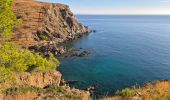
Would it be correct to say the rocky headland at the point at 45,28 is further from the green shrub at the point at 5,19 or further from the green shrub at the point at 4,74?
the green shrub at the point at 4,74

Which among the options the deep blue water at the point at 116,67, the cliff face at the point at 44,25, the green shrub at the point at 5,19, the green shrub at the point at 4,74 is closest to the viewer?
the green shrub at the point at 4,74

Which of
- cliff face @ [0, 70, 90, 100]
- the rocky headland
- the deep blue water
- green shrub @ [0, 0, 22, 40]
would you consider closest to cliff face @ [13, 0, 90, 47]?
the rocky headland

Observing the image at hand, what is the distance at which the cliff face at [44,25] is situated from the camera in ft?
375

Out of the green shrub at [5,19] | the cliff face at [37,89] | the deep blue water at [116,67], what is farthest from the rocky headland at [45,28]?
the green shrub at [5,19]

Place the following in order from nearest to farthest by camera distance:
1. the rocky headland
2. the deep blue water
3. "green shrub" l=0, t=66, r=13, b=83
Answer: "green shrub" l=0, t=66, r=13, b=83, the deep blue water, the rocky headland

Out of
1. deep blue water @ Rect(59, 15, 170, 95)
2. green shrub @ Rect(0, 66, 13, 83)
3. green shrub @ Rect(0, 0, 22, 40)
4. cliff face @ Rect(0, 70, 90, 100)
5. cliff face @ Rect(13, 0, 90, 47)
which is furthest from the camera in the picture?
cliff face @ Rect(13, 0, 90, 47)

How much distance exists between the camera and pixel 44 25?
424 ft

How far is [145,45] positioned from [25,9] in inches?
2908

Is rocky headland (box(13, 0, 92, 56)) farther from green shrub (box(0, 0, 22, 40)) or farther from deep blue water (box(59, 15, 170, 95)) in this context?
green shrub (box(0, 0, 22, 40))

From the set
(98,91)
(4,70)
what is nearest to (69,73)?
(98,91)

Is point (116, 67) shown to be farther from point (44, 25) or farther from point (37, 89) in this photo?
point (44, 25)

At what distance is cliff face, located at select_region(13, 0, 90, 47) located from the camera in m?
114

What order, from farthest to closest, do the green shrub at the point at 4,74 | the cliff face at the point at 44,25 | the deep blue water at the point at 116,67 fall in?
the cliff face at the point at 44,25 < the deep blue water at the point at 116,67 < the green shrub at the point at 4,74

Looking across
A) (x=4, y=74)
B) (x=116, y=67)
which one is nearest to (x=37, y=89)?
(x=4, y=74)
